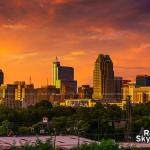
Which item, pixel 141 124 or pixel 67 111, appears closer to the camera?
pixel 141 124

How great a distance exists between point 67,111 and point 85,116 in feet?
43.0

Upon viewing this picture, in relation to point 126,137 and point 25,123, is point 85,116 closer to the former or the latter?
point 25,123

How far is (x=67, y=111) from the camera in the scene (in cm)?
9812

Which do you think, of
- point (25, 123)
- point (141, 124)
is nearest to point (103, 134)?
point (141, 124)

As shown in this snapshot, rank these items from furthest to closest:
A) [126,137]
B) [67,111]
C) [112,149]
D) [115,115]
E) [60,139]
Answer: [67,111] → [115,115] → [126,137] → [60,139] → [112,149]

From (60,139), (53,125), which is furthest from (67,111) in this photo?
(60,139)

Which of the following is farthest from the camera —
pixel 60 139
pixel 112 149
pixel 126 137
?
pixel 126 137

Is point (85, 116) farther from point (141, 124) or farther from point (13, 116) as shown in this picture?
point (141, 124)

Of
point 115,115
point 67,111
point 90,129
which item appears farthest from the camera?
point 67,111

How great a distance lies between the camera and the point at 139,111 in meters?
99.3

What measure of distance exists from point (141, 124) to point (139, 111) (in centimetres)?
3166

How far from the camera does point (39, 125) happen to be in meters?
68.9

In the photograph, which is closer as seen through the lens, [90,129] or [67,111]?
[90,129]

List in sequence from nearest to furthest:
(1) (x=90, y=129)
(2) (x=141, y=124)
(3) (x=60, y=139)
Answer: (3) (x=60, y=139) → (1) (x=90, y=129) → (2) (x=141, y=124)
